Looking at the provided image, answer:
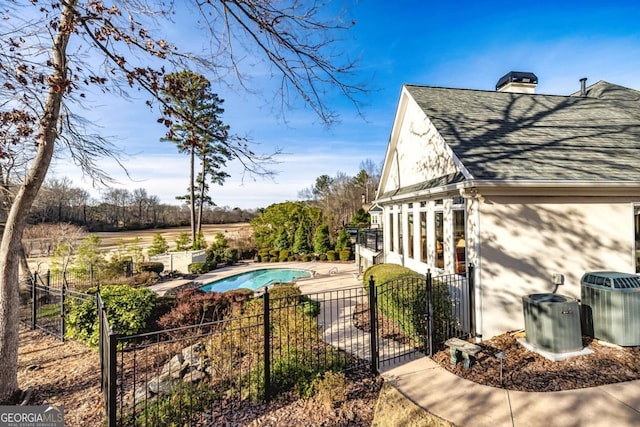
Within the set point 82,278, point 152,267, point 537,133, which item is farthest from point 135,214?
point 537,133

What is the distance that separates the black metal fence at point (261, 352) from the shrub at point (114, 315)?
1.52 ft

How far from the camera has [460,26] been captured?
967cm

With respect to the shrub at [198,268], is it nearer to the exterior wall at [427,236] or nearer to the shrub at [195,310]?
the shrub at [195,310]

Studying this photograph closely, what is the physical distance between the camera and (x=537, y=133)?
8.02 meters

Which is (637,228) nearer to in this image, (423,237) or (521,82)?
(423,237)

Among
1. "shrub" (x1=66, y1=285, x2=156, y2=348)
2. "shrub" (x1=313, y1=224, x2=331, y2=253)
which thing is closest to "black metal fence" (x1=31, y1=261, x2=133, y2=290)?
"shrub" (x1=66, y1=285, x2=156, y2=348)

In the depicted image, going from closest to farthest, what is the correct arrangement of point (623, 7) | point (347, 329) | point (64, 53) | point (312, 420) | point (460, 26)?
point (312, 420)
point (64, 53)
point (347, 329)
point (623, 7)
point (460, 26)

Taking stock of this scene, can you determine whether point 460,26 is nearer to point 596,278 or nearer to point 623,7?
point 623,7

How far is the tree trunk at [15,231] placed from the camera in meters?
4.65

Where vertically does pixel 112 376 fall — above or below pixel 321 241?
below

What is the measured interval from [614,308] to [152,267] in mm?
19726

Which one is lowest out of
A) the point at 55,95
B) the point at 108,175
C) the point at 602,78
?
the point at 108,175

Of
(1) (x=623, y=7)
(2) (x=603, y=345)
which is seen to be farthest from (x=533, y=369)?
(1) (x=623, y=7)

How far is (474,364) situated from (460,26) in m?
10.2
